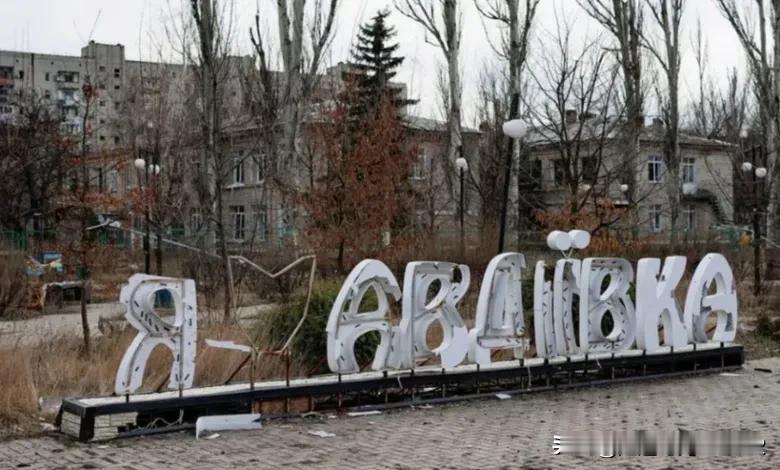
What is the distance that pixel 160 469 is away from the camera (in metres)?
6.79

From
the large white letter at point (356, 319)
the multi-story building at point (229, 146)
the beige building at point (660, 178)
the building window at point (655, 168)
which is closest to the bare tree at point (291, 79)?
the multi-story building at point (229, 146)

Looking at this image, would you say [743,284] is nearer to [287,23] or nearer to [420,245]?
[420,245]

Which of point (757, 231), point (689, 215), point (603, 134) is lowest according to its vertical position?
point (757, 231)

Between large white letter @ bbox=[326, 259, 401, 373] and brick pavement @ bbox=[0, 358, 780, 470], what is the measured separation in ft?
2.02

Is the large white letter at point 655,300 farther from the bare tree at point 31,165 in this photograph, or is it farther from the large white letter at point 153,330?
the bare tree at point 31,165

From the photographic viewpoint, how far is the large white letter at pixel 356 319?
931 cm

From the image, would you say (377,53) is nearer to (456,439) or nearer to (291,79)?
(291,79)

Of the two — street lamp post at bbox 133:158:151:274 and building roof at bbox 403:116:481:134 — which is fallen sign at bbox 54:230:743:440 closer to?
street lamp post at bbox 133:158:151:274

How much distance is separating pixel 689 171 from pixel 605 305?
49457 millimetres

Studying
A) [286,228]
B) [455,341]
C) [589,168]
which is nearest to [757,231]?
[589,168]

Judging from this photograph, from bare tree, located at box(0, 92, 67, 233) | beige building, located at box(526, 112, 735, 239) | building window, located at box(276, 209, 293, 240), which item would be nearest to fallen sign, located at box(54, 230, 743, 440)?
building window, located at box(276, 209, 293, 240)

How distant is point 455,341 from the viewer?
1010 cm

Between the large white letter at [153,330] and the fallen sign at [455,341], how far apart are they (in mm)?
10

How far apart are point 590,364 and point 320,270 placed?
8.92m
